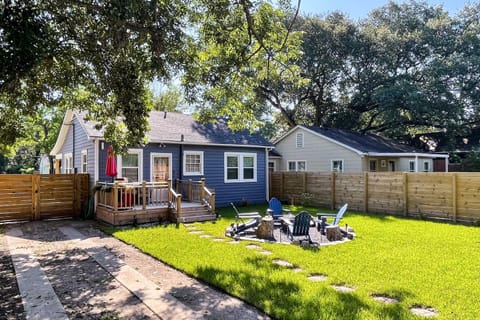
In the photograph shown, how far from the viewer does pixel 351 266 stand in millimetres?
5680

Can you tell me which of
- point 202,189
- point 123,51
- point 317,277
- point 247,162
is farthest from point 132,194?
point 317,277

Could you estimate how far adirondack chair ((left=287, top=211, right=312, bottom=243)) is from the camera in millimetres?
7586

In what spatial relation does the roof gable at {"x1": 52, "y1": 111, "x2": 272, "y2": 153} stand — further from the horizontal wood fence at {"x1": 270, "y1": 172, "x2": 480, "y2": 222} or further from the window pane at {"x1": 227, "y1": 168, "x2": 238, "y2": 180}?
the horizontal wood fence at {"x1": 270, "y1": 172, "x2": 480, "y2": 222}

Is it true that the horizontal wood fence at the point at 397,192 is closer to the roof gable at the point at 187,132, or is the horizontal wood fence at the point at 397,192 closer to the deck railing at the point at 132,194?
the roof gable at the point at 187,132

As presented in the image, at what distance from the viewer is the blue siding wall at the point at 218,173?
12727 millimetres

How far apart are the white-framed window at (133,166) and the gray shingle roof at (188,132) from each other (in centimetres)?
83

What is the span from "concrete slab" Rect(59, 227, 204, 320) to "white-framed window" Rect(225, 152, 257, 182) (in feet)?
27.0

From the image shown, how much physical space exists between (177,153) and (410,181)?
903cm

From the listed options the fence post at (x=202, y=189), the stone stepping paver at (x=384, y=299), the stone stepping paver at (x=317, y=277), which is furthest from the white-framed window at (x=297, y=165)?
the stone stepping paver at (x=384, y=299)

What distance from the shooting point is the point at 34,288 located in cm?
488

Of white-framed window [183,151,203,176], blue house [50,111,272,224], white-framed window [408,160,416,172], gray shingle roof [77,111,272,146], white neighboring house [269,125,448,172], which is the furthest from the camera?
white-framed window [408,160,416,172]

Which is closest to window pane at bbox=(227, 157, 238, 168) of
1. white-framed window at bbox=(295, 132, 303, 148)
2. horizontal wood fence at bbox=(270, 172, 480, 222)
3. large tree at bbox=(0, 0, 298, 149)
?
horizontal wood fence at bbox=(270, 172, 480, 222)

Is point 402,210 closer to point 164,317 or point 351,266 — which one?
point 351,266

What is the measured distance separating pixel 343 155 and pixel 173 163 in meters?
10.4
